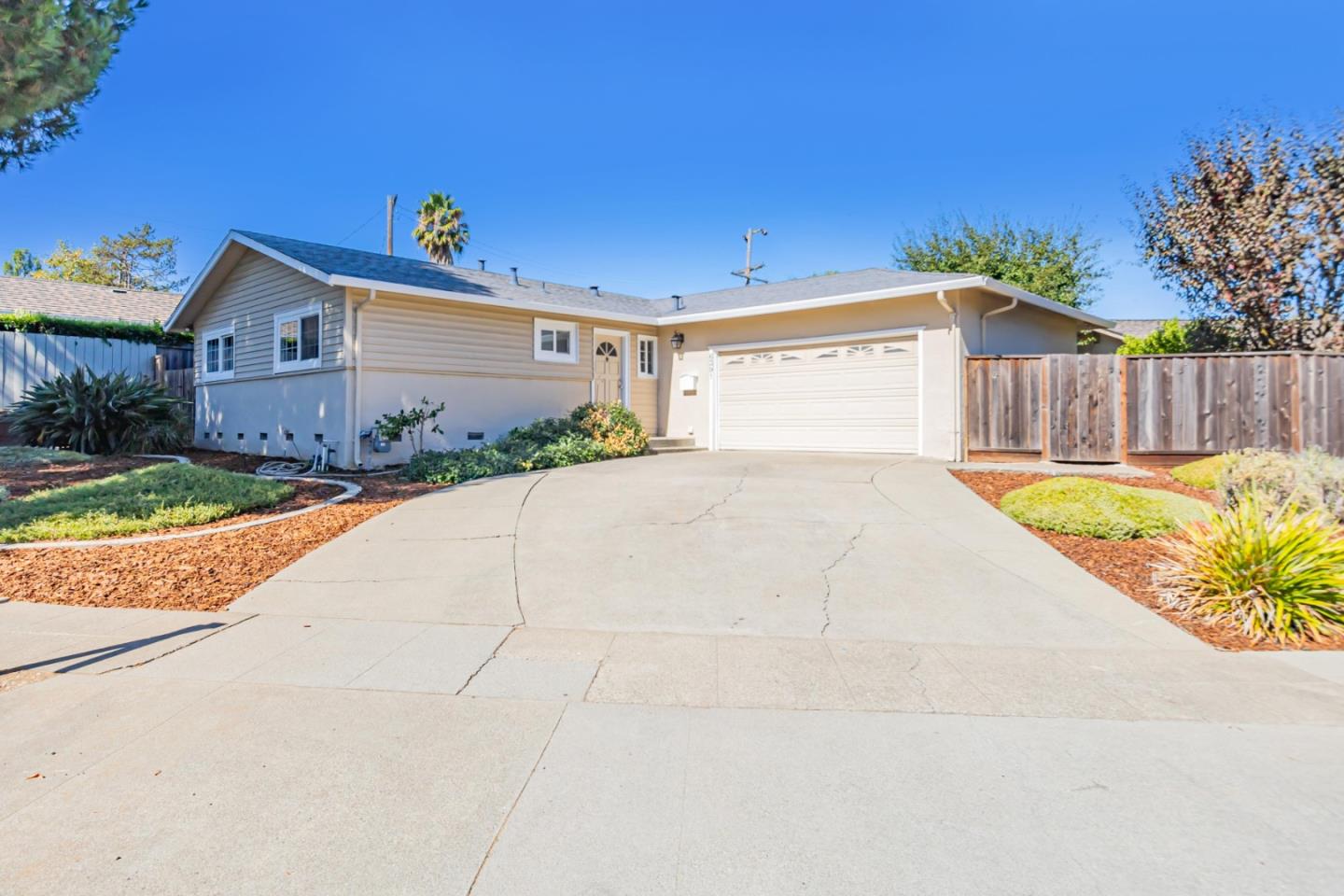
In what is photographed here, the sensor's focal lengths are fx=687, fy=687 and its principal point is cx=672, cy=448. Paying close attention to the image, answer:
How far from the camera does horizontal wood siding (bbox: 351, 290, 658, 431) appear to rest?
1202cm

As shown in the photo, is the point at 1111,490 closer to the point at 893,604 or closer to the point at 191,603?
the point at 893,604

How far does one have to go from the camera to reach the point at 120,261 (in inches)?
1492

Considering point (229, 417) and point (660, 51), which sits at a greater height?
point (660, 51)

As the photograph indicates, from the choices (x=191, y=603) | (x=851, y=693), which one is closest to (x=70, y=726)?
(x=191, y=603)

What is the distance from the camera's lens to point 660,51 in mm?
12195

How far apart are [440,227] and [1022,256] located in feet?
77.0

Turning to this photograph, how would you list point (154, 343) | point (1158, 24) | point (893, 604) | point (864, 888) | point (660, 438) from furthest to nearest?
point (154, 343), point (660, 438), point (1158, 24), point (893, 604), point (864, 888)

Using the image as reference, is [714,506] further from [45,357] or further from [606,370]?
[45,357]

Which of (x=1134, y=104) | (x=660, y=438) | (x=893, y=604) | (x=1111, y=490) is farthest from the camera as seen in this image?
(x=660, y=438)

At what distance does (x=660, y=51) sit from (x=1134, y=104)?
9.06m

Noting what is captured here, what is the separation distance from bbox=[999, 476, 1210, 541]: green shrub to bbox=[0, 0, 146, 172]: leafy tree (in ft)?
44.7

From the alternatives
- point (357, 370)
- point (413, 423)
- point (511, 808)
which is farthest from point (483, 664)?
point (357, 370)

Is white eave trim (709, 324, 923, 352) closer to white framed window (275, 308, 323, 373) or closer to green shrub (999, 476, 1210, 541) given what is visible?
green shrub (999, 476, 1210, 541)

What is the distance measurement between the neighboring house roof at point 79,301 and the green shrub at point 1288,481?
82.5 ft
